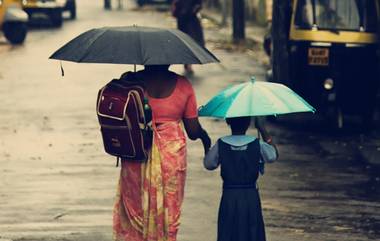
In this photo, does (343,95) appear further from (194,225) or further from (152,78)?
(152,78)

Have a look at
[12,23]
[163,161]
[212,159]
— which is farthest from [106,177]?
[12,23]

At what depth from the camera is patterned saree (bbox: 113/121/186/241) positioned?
28.9ft

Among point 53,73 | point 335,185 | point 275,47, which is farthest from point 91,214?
point 53,73

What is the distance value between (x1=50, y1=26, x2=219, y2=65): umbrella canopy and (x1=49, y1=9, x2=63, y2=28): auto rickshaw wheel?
2998cm

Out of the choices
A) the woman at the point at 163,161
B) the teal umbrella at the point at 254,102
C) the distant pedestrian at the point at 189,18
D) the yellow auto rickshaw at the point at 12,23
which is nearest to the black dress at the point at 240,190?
the teal umbrella at the point at 254,102

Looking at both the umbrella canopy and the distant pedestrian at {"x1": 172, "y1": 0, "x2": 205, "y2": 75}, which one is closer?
the umbrella canopy

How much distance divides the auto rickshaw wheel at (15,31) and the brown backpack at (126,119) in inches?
937

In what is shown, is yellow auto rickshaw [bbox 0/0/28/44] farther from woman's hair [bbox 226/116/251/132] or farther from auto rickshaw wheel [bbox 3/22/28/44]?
woman's hair [bbox 226/116/251/132]

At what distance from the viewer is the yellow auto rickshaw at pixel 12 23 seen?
32156 mm

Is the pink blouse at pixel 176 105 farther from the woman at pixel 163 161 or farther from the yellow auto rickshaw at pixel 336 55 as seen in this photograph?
the yellow auto rickshaw at pixel 336 55

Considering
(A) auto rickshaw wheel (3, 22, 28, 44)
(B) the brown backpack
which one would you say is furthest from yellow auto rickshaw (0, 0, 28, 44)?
(B) the brown backpack

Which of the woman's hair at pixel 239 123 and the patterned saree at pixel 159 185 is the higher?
the woman's hair at pixel 239 123

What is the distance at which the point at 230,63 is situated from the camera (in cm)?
2758

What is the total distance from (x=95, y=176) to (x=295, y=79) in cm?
523
